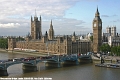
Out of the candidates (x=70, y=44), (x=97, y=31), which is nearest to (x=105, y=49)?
(x=97, y=31)

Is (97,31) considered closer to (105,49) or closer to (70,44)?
(105,49)

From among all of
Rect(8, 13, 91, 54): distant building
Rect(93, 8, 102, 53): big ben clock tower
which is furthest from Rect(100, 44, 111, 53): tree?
Rect(8, 13, 91, 54): distant building

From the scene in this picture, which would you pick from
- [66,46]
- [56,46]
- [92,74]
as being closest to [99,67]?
[92,74]

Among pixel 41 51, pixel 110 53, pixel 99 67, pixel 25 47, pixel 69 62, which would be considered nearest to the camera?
pixel 99 67

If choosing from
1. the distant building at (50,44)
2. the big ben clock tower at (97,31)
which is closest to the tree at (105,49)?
the big ben clock tower at (97,31)

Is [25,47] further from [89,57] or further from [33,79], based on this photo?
[33,79]

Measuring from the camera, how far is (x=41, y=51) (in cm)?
8288

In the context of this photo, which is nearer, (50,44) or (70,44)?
(70,44)

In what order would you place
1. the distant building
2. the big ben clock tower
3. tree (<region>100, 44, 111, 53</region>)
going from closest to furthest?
tree (<region>100, 44, 111, 53</region>)
the big ben clock tower
the distant building

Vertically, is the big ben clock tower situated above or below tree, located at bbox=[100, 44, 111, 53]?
above

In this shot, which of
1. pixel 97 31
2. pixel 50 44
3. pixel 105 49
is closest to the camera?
pixel 105 49

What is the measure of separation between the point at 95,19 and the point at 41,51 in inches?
940

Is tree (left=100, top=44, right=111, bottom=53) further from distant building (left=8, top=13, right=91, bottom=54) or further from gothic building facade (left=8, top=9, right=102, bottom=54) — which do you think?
distant building (left=8, top=13, right=91, bottom=54)

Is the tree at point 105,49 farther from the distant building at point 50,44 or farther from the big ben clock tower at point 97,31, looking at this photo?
the distant building at point 50,44
